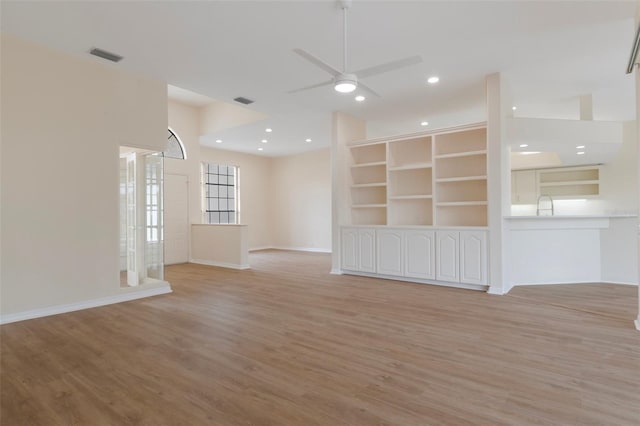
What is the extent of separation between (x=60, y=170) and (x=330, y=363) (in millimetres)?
3887

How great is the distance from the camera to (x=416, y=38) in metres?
3.77

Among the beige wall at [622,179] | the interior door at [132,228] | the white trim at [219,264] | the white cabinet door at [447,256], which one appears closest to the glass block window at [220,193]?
the white trim at [219,264]

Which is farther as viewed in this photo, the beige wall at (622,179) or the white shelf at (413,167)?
the beige wall at (622,179)

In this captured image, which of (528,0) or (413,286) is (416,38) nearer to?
(528,0)

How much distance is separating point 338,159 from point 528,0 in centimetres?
385

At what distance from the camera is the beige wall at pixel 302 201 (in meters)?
10.5

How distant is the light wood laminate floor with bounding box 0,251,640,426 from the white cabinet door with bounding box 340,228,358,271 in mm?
1838

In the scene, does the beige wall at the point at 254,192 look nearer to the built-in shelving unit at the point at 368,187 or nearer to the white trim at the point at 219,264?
the white trim at the point at 219,264

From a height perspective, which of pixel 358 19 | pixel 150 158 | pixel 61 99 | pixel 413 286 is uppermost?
pixel 358 19

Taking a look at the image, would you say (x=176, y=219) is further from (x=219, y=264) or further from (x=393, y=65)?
(x=393, y=65)

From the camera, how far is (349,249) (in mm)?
6422

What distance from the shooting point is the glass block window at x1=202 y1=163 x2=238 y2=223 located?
9969 mm

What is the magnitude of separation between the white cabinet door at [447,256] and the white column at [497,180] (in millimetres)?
479

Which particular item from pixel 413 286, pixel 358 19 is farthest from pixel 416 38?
pixel 413 286
